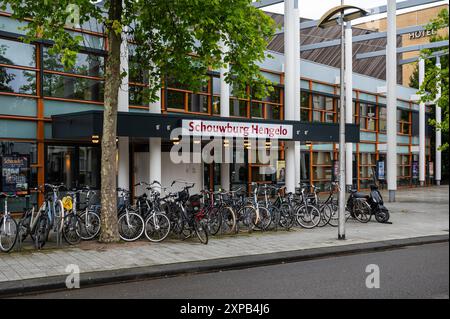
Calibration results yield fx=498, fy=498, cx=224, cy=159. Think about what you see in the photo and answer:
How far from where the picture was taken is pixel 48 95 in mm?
15984

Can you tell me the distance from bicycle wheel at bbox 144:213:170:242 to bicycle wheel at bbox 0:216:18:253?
275 cm

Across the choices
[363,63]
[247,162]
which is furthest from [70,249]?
[363,63]

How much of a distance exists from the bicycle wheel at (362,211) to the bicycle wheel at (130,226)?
7.24m

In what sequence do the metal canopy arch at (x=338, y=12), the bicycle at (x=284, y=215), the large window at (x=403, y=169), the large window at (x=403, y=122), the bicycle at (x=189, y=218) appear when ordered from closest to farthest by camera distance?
the bicycle at (x=189, y=218), the metal canopy arch at (x=338, y=12), the bicycle at (x=284, y=215), the large window at (x=403, y=122), the large window at (x=403, y=169)

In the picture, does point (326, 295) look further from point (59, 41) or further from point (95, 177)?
point (95, 177)

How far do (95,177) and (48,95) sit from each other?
10.5 ft

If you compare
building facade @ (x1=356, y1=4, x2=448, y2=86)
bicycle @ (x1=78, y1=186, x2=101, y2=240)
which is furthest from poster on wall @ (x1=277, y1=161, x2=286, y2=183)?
building facade @ (x1=356, y1=4, x2=448, y2=86)

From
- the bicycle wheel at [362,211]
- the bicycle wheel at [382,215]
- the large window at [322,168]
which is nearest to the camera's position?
the bicycle wheel at [382,215]

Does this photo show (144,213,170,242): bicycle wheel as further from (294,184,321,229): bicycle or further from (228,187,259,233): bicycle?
(294,184,321,229): bicycle

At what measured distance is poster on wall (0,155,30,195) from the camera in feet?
47.4

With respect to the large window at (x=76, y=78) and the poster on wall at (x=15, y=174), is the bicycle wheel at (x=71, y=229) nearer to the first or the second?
the poster on wall at (x=15, y=174)

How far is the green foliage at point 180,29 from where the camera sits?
32.5ft

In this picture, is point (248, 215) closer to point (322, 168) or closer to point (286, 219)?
point (286, 219)

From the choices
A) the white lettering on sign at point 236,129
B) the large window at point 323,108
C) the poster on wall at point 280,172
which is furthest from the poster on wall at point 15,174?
the large window at point 323,108
